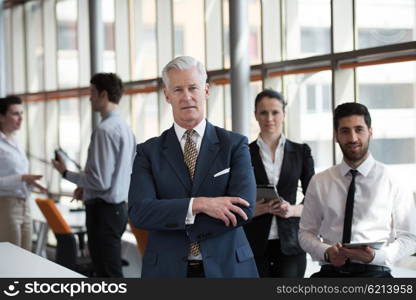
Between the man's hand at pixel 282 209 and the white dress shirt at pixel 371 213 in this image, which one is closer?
the white dress shirt at pixel 371 213

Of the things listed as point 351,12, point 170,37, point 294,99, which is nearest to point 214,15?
point 170,37

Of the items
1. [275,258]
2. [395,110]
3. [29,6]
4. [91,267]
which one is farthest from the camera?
[29,6]

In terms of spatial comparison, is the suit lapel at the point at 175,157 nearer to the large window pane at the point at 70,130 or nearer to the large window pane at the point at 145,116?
the large window pane at the point at 145,116

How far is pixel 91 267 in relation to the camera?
6.41 m

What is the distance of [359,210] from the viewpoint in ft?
10.5

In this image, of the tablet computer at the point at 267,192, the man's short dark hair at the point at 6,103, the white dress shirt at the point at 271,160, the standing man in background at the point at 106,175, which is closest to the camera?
the tablet computer at the point at 267,192

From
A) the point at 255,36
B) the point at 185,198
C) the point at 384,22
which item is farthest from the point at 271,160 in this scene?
the point at 255,36

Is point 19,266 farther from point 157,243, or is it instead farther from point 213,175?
point 213,175

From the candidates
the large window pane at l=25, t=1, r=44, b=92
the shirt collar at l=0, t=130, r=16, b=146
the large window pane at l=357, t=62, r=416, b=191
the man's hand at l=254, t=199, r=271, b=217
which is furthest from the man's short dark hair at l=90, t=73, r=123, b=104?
the large window pane at l=25, t=1, r=44, b=92

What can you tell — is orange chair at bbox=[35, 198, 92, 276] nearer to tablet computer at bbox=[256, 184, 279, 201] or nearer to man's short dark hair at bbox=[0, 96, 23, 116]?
man's short dark hair at bbox=[0, 96, 23, 116]

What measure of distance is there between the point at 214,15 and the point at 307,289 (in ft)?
18.3

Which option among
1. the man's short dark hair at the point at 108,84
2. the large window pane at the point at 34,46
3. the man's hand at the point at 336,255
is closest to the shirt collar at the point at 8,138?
the man's short dark hair at the point at 108,84

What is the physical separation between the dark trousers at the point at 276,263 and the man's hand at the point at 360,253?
0.95 meters

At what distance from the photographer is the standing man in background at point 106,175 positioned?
18.8 feet
